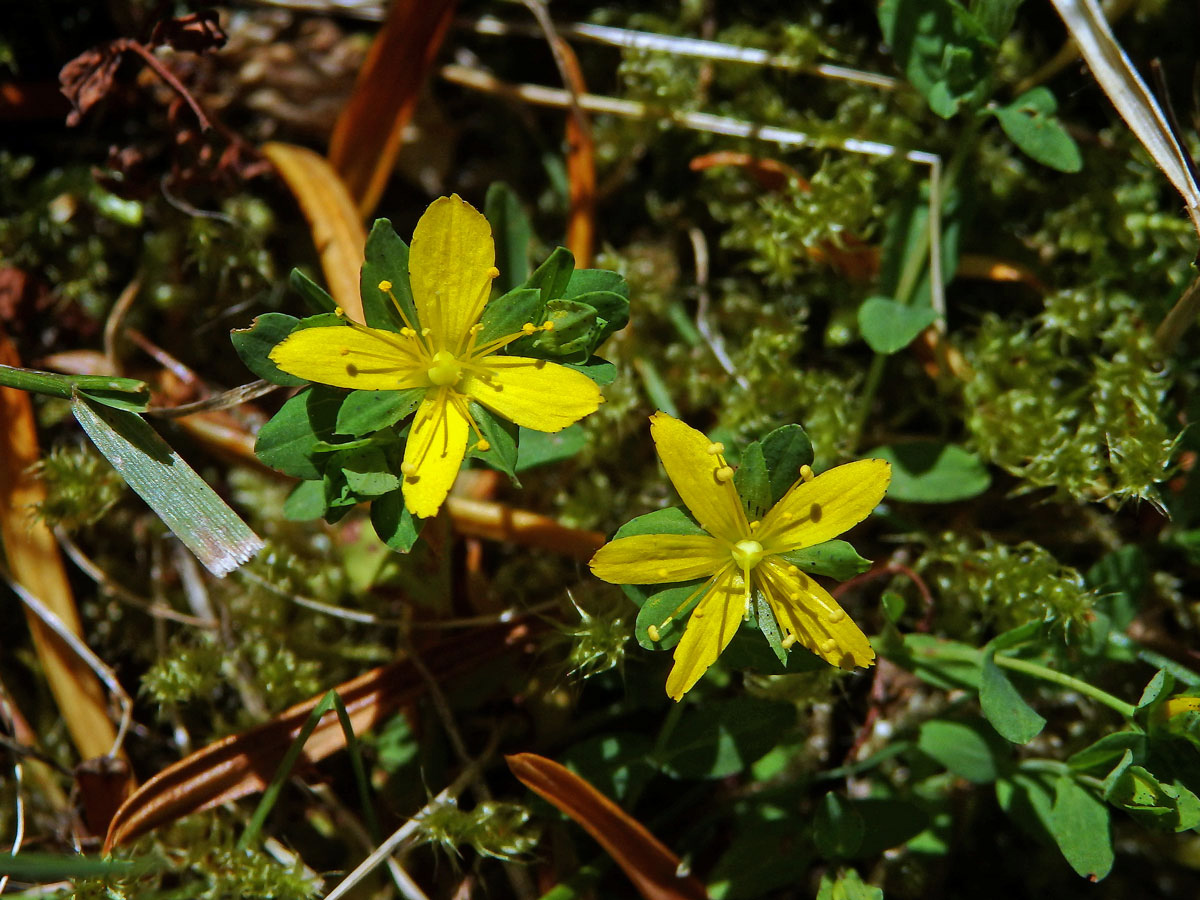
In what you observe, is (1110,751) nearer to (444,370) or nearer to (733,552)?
(733,552)

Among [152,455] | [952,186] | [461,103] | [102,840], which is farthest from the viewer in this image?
[461,103]

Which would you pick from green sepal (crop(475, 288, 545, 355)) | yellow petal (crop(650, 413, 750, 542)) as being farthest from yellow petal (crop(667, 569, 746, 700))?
green sepal (crop(475, 288, 545, 355))

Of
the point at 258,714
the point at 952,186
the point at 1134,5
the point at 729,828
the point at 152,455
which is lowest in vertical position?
the point at 729,828

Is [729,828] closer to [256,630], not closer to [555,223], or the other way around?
[256,630]

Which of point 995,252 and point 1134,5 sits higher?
point 1134,5

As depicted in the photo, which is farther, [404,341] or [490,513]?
[490,513]

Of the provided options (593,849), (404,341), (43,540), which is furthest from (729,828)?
(43,540)

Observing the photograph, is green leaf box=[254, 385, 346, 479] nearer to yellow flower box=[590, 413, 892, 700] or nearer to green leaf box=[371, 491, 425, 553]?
green leaf box=[371, 491, 425, 553]
